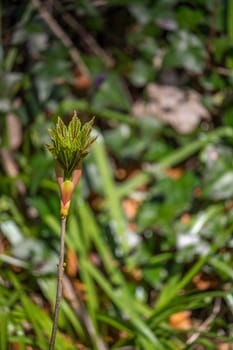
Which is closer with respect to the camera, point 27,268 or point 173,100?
point 27,268

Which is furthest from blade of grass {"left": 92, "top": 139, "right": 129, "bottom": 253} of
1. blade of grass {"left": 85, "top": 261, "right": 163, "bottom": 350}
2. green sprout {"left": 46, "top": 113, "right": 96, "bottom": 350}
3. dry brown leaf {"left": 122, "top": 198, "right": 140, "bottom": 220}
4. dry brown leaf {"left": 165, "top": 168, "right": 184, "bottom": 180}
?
green sprout {"left": 46, "top": 113, "right": 96, "bottom": 350}

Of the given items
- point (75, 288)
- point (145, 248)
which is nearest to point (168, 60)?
point (145, 248)

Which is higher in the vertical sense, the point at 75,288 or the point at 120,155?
the point at 120,155

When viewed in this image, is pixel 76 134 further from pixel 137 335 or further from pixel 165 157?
pixel 165 157

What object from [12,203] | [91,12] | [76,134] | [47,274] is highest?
[91,12]

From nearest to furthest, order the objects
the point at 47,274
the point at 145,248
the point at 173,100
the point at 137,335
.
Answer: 1. the point at 137,335
2. the point at 47,274
3. the point at 145,248
4. the point at 173,100

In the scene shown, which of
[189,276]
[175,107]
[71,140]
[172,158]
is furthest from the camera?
[175,107]

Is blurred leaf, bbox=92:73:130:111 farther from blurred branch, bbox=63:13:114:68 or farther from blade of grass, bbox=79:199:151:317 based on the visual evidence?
blade of grass, bbox=79:199:151:317

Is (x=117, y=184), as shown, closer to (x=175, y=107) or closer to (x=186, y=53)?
(x=175, y=107)

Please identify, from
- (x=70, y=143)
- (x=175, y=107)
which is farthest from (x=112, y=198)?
(x=70, y=143)
